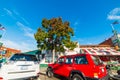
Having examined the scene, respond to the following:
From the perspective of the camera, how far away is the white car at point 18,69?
17.1 feet

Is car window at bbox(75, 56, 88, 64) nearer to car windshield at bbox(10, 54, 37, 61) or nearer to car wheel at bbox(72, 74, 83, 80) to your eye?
car wheel at bbox(72, 74, 83, 80)

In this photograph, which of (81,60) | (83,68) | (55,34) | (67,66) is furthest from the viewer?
(55,34)

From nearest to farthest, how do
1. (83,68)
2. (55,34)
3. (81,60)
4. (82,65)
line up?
(83,68) < (82,65) < (81,60) < (55,34)

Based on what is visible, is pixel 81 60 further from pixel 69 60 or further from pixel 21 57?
pixel 21 57

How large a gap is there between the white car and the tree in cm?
1392

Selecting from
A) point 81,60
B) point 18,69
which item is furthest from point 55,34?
point 18,69

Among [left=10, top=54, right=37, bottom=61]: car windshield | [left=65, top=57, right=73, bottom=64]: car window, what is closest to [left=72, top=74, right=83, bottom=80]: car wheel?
[left=65, top=57, right=73, bottom=64]: car window

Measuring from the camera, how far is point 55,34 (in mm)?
20359

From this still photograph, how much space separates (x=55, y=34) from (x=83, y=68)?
550 inches

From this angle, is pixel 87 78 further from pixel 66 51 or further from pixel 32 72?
pixel 66 51

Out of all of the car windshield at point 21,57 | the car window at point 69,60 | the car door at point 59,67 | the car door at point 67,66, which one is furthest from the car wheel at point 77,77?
the car windshield at point 21,57

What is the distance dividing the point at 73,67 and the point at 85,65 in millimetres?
1009

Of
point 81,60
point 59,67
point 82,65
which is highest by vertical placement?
point 81,60

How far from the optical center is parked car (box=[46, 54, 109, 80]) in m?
6.34
